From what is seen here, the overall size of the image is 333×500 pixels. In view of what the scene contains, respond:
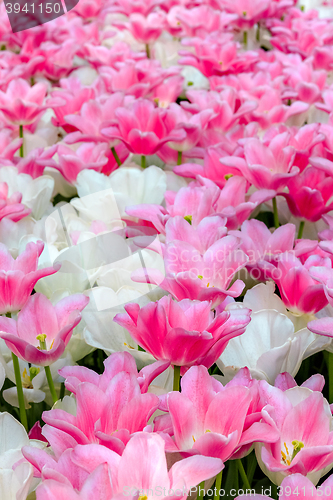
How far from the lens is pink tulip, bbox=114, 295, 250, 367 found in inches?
23.0

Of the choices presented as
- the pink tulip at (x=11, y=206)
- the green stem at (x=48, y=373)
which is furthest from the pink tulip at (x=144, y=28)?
the green stem at (x=48, y=373)

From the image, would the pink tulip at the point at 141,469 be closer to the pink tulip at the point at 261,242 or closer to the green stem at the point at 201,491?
the green stem at the point at 201,491

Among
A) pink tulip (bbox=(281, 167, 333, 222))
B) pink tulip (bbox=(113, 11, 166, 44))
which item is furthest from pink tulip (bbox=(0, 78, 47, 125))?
pink tulip (bbox=(113, 11, 166, 44))

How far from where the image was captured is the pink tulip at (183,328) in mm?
584

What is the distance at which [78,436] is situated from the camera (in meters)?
0.51

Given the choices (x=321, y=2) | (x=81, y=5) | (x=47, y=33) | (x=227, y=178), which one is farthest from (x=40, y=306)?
(x=321, y=2)

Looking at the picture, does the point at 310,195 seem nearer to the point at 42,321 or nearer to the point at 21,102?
the point at 42,321

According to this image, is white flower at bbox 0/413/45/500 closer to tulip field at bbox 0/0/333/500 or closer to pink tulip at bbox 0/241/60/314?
tulip field at bbox 0/0/333/500

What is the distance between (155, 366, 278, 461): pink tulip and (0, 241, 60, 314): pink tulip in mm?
240

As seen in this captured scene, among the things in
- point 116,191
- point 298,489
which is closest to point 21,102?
point 116,191

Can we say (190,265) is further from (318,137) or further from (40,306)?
(318,137)

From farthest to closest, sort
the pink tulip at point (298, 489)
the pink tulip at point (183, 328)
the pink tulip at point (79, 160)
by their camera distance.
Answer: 1. the pink tulip at point (79, 160)
2. the pink tulip at point (183, 328)
3. the pink tulip at point (298, 489)

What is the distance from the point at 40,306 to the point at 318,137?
23.1 inches

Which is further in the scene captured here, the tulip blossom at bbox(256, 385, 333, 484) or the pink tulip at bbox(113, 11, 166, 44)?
the pink tulip at bbox(113, 11, 166, 44)
